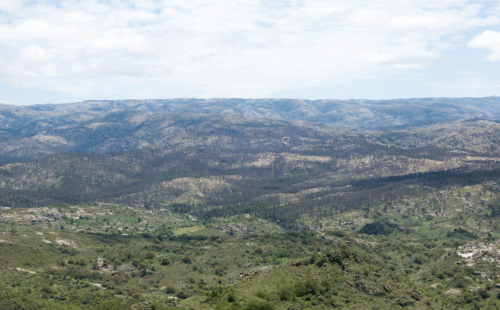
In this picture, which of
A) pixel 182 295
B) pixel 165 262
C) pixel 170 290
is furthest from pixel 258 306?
pixel 165 262

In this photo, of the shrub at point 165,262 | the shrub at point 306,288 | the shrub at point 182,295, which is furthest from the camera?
the shrub at point 165,262

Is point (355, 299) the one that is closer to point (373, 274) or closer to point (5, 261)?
point (373, 274)

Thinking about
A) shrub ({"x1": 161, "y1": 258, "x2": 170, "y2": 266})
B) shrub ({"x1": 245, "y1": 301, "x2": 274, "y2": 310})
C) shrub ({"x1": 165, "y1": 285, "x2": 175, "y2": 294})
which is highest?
shrub ({"x1": 245, "y1": 301, "x2": 274, "y2": 310})

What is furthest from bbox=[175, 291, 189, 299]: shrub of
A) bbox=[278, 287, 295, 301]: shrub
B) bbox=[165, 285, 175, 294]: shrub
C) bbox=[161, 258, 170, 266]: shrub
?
bbox=[278, 287, 295, 301]: shrub

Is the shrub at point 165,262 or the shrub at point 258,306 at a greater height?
the shrub at point 258,306

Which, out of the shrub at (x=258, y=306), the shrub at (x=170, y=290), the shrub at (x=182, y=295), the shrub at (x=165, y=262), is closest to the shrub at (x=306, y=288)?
the shrub at (x=258, y=306)

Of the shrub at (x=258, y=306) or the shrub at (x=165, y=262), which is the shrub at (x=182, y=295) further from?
the shrub at (x=258, y=306)

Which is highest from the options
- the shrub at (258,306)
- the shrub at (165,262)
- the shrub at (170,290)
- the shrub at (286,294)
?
the shrub at (258,306)

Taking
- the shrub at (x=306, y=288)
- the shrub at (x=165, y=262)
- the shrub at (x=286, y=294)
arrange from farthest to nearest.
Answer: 1. the shrub at (x=165, y=262)
2. the shrub at (x=306, y=288)
3. the shrub at (x=286, y=294)

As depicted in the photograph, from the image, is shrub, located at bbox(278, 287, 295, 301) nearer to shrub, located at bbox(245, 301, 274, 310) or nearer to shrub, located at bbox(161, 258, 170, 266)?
shrub, located at bbox(245, 301, 274, 310)

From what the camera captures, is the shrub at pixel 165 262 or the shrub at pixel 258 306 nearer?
the shrub at pixel 258 306

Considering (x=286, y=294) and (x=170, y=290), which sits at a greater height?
(x=286, y=294)

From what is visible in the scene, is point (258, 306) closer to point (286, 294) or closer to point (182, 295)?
point (286, 294)
